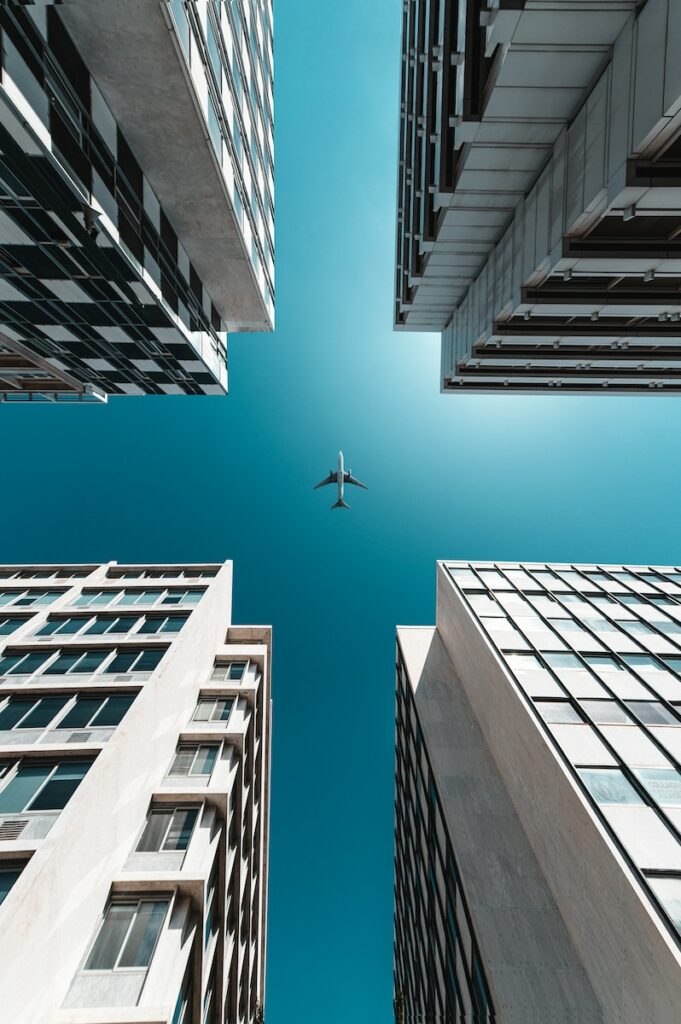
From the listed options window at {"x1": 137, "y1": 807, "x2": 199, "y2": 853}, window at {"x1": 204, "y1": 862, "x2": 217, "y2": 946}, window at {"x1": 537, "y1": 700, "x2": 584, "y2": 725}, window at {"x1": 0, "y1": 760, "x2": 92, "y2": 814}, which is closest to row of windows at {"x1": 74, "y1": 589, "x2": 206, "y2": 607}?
window at {"x1": 137, "y1": 807, "x2": 199, "y2": 853}

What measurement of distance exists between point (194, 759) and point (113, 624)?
32.2ft

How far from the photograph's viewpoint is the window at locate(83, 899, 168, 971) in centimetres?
1445

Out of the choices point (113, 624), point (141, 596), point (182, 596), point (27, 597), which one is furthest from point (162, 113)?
point (27, 597)

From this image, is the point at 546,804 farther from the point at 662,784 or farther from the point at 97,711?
the point at 97,711

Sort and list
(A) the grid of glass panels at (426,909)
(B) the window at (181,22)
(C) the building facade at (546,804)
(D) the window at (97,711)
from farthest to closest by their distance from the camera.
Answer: (D) the window at (97,711)
(A) the grid of glass panels at (426,909)
(C) the building facade at (546,804)
(B) the window at (181,22)

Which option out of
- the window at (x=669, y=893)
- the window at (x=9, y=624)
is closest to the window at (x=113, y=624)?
the window at (x=9, y=624)

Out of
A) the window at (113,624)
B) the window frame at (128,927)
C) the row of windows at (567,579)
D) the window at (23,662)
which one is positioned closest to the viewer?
the window frame at (128,927)

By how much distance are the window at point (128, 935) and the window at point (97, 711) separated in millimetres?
6311

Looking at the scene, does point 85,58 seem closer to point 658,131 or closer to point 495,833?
point 658,131

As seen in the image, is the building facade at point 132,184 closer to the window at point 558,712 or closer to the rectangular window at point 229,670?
the rectangular window at point 229,670

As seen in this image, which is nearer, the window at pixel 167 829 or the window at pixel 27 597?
the window at pixel 167 829

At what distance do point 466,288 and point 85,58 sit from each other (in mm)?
19747

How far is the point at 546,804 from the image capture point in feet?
56.1

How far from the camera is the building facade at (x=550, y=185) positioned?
34.6ft
